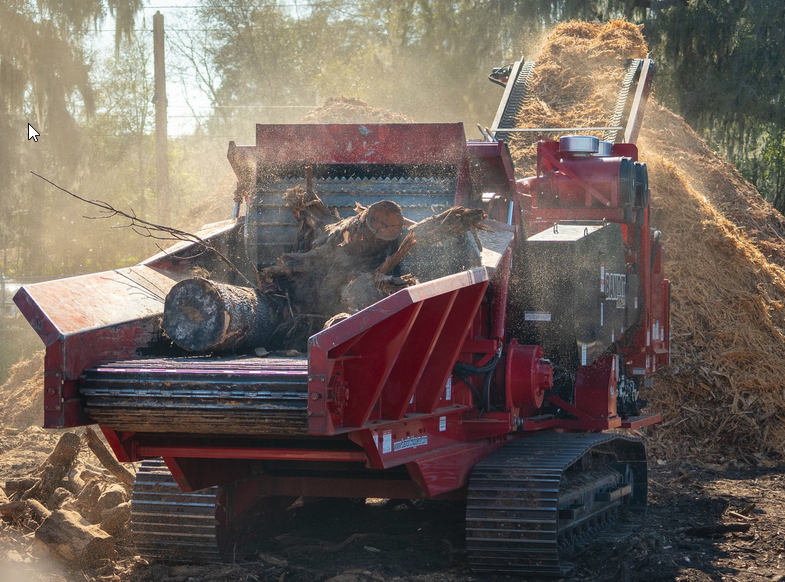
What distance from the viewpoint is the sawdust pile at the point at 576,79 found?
1222 centimetres

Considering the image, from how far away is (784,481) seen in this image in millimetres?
9445

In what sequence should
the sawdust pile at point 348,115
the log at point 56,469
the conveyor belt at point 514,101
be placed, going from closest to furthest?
the log at point 56,469 → the conveyor belt at point 514,101 → the sawdust pile at point 348,115

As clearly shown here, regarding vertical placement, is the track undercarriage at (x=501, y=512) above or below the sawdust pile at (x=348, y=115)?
below

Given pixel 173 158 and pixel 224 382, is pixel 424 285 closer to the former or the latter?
pixel 224 382

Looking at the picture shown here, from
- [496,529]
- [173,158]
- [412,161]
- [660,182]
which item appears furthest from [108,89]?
[496,529]

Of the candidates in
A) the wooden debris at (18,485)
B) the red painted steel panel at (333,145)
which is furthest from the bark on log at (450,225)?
the wooden debris at (18,485)

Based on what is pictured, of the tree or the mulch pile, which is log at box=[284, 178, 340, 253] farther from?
the tree

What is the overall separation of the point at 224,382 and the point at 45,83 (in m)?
17.6

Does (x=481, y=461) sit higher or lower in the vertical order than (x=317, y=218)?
lower

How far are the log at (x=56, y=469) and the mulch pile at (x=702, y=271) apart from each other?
6164 mm

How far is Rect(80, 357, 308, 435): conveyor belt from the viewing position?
185 inches

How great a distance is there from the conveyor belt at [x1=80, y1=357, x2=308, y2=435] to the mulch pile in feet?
22.5

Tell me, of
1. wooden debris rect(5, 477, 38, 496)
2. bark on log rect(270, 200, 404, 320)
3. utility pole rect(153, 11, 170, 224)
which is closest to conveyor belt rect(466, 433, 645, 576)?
bark on log rect(270, 200, 404, 320)

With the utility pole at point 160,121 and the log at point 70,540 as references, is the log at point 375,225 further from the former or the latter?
the utility pole at point 160,121
